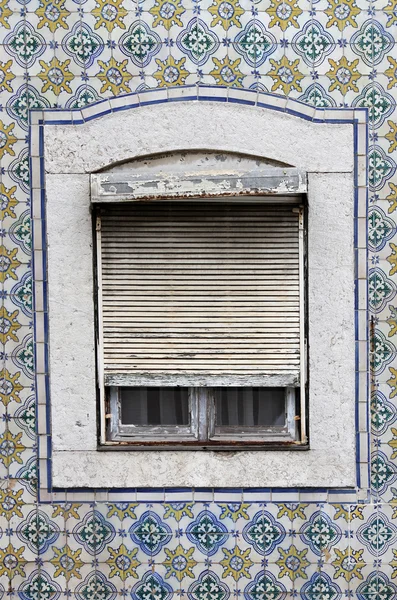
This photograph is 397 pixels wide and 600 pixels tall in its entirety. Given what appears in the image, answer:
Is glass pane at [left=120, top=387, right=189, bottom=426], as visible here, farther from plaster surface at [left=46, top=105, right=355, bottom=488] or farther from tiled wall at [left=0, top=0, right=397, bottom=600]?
tiled wall at [left=0, top=0, right=397, bottom=600]

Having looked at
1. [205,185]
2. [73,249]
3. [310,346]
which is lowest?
[310,346]

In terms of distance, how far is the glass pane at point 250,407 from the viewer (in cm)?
359

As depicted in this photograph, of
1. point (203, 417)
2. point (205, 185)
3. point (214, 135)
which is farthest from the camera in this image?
point (203, 417)

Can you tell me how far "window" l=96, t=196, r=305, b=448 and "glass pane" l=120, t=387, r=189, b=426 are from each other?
107 millimetres

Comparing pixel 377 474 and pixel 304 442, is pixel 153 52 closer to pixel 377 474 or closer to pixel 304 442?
pixel 304 442

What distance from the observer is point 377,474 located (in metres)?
3.54

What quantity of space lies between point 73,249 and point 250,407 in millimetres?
1275

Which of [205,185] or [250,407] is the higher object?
[205,185]

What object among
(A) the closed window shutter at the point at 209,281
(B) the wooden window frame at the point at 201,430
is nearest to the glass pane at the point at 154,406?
(B) the wooden window frame at the point at 201,430

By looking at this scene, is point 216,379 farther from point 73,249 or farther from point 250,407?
point 73,249

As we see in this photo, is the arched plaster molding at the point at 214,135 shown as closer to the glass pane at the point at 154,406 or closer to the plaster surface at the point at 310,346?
the plaster surface at the point at 310,346

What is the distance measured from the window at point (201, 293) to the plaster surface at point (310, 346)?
0.09 metres

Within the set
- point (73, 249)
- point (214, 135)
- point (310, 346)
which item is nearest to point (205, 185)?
point (214, 135)

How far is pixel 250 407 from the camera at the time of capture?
3.60 meters
